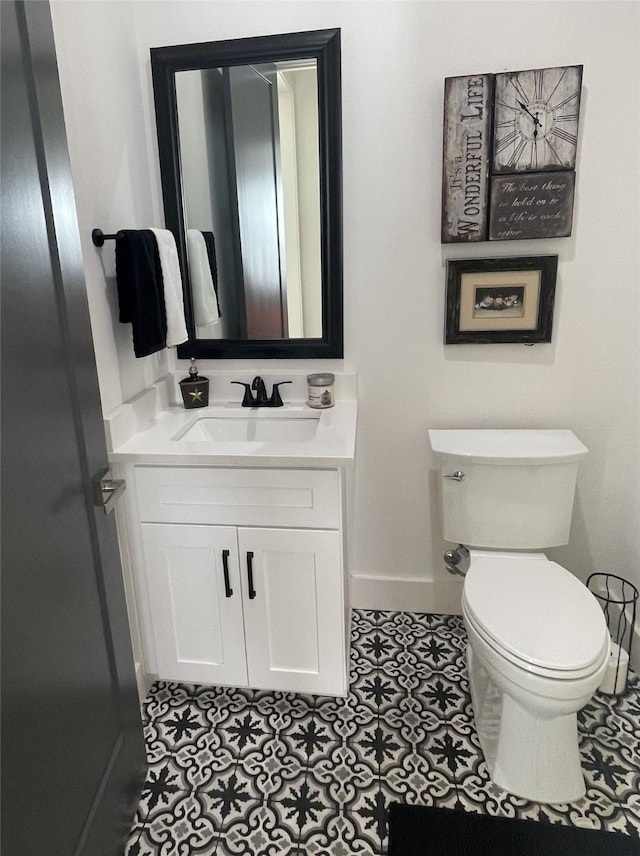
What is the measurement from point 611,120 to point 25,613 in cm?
199

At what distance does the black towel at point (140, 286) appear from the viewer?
1.53 meters

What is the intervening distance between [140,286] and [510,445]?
125cm

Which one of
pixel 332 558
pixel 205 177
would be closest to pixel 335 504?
pixel 332 558

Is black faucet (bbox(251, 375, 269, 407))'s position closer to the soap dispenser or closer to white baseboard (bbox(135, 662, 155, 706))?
the soap dispenser

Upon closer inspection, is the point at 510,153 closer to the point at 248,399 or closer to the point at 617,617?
the point at 248,399

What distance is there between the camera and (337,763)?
5.06 ft

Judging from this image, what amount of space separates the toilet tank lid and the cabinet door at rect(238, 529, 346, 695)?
1.75 feet

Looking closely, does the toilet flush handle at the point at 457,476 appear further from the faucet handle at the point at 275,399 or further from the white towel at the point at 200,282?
the white towel at the point at 200,282

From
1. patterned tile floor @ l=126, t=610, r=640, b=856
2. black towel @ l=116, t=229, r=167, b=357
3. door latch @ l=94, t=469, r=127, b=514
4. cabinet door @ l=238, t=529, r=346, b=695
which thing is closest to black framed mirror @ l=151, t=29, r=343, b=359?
black towel @ l=116, t=229, r=167, b=357

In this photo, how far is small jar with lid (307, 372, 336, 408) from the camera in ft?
6.21

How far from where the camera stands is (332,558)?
61.2 inches

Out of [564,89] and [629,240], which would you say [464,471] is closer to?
[629,240]

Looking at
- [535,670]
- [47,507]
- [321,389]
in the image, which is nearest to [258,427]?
[321,389]

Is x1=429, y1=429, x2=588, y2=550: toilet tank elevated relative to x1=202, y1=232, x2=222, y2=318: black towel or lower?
lower
